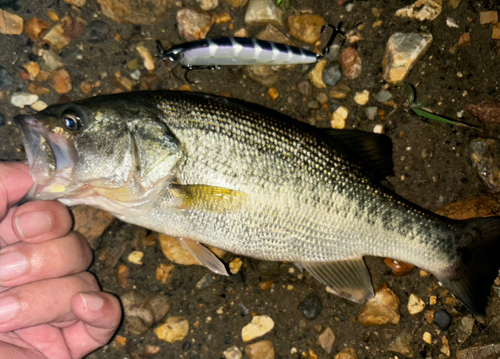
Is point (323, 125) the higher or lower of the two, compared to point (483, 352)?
higher

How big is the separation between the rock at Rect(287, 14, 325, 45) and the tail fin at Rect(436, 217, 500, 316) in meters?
1.80

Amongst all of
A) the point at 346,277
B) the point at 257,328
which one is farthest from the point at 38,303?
the point at 346,277

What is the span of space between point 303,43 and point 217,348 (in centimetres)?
250

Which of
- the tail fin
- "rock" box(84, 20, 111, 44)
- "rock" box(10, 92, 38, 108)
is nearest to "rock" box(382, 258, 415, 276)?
the tail fin

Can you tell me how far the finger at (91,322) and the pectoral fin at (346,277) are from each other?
1364 millimetres

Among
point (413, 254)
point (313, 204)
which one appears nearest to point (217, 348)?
point (313, 204)

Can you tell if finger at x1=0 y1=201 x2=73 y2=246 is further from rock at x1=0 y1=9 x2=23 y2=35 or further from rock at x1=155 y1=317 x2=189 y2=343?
rock at x1=0 y1=9 x2=23 y2=35

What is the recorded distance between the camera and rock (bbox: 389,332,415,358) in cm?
321

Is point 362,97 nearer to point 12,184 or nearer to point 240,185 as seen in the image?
point 240,185

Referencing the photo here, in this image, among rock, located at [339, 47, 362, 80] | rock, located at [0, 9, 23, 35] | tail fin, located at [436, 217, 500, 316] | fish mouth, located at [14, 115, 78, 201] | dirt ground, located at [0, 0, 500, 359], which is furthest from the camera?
rock, located at [339, 47, 362, 80]

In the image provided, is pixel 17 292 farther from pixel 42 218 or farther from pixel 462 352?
pixel 462 352

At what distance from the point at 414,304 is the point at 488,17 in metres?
2.40

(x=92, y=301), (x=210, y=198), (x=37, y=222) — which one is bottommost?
(x=92, y=301)

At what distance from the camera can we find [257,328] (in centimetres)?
315
